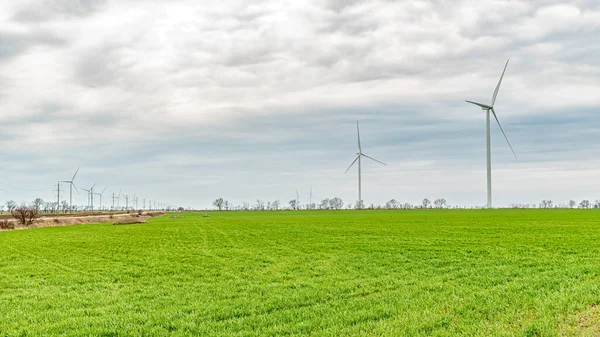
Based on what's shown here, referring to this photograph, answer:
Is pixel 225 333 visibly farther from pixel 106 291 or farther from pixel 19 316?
pixel 106 291

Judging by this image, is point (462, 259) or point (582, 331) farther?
point (462, 259)

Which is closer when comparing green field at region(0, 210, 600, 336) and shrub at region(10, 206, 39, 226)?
green field at region(0, 210, 600, 336)

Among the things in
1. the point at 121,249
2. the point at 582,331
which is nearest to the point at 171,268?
the point at 121,249

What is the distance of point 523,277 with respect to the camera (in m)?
17.8

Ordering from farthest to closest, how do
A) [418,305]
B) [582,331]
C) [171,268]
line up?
[171,268]
[418,305]
[582,331]

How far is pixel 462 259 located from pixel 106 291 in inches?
643

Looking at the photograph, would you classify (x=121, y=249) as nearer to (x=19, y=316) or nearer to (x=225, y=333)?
(x=19, y=316)

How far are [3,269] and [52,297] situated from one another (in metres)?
9.83

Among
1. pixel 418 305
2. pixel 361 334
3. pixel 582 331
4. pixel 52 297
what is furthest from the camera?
pixel 52 297

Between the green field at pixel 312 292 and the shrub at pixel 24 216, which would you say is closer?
the green field at pixel 312 292

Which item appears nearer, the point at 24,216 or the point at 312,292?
the point at 312,292

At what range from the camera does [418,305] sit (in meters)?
13.9

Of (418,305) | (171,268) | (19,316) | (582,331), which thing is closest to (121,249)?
(171,268)

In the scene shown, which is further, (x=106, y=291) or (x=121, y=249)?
(x=121, y=249)
